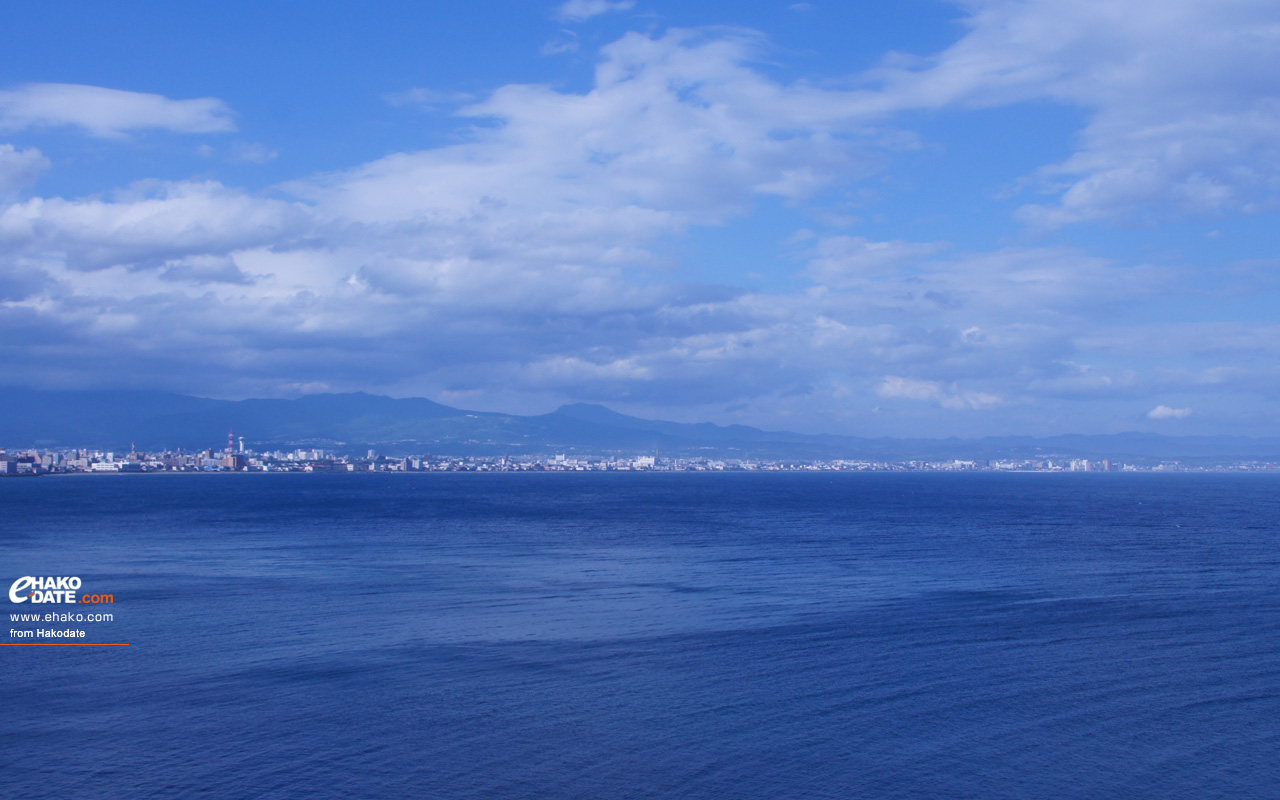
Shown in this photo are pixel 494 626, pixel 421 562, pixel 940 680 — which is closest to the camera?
pixel 940 680

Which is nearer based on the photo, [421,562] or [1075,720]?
[1075,720]

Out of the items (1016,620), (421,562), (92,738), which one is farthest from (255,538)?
(1016,620)

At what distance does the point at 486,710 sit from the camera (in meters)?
22.3

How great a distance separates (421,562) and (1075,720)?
119 ft

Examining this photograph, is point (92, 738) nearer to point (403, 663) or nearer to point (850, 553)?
point (403, 663)

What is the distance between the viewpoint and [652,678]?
2523 centimetres

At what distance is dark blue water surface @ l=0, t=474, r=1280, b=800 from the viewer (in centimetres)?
1877

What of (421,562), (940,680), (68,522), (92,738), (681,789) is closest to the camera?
(681,789)

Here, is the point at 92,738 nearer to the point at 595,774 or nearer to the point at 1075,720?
the point at 595,774

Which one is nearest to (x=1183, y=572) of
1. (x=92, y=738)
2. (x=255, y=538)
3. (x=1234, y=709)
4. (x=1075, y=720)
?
(x=1234, y=709)

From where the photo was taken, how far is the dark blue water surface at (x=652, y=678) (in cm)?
1877

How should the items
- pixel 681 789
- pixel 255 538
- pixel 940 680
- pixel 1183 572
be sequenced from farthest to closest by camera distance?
pixel 255 538
pixel 1183 572
pixel 940 680
pixel 681 789

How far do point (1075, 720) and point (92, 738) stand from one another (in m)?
22.6

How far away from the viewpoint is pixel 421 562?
5041 centimetres
